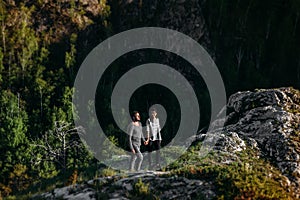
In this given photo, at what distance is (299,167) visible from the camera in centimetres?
1666

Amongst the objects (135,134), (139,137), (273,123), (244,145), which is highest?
(135,134)

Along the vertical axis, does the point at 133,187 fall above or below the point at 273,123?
below

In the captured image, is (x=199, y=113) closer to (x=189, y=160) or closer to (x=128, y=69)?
(x=128, y=69)

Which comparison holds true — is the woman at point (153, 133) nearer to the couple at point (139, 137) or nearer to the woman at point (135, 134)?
the couple at point (139, 137)

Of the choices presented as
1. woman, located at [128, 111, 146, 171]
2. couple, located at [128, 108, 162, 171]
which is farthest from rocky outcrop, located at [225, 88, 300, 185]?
woman, located at [128, 111, 146, 171]

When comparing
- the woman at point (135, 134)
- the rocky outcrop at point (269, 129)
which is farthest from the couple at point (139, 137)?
the rocky outcrop at point (269, 129)

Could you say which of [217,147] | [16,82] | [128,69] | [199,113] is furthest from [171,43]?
[217,147]

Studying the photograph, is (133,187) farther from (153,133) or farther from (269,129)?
(269,129)

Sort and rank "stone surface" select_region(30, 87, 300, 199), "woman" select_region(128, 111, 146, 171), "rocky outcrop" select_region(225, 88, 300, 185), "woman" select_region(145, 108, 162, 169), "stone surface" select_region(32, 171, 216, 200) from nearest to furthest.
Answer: "stone surface" select_region(32, 171, 216, 200) → "stone surface" select_region(30, 87, 300, 199) → "rocky outcrop" select_region(225, 88, 300, 185) → "woman" select_region(128, 111, 146, 171) → "woman" select_region(145, 108, 162, 169)

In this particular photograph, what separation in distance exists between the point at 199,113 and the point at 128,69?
2254cm

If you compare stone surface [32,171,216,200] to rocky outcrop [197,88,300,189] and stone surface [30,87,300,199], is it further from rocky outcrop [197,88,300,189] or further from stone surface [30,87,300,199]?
rocky outcrop [197,88,300,189]

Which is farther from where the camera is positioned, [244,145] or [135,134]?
[244,145]

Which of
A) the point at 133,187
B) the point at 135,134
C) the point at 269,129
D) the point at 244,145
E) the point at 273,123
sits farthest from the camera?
the point at 273,123

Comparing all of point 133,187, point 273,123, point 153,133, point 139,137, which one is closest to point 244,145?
point 273,123
